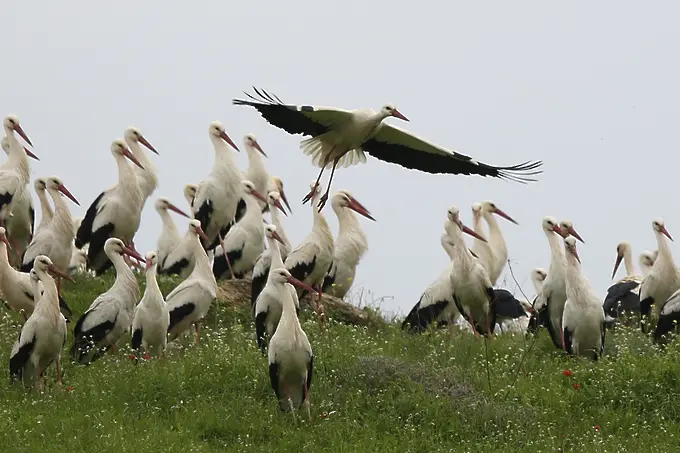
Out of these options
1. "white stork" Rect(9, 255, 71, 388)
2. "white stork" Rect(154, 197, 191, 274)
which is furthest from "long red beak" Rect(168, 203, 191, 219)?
"white stork" Rect(9, 255, 71, 388)

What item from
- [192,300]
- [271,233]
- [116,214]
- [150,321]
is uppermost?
[271,233]

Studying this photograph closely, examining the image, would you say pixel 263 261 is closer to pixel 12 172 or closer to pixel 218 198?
pixel 218 198

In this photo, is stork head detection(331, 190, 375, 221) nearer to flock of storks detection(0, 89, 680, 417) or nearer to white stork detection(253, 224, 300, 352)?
flock of storks detection(0, 89, 680, 417)

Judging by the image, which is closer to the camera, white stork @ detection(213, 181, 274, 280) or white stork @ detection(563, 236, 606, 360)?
white stork @ detection(563, 236, 606, 360)

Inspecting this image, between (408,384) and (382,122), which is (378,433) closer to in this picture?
(408,384)

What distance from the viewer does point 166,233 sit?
1667 centimetres

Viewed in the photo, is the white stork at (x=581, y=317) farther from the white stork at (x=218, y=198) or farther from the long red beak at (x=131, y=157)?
the long red beak at (x=131, y=157)

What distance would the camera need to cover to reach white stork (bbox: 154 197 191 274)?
16.5 m

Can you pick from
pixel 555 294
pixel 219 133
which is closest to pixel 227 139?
pixel 219 133

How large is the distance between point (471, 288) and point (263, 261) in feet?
6.72

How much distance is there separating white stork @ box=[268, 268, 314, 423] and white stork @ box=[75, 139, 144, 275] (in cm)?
514

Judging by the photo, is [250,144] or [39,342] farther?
[250,144]

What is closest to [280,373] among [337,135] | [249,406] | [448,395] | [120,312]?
[249,406]

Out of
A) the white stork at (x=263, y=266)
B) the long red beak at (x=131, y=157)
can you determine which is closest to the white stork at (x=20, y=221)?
the long red beak at (x=131, y=157)
